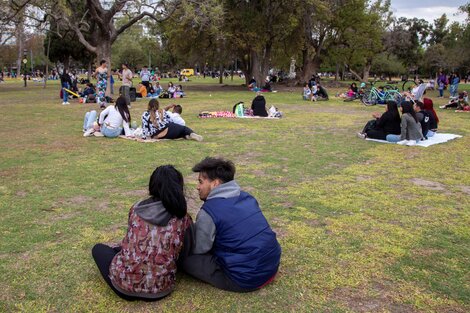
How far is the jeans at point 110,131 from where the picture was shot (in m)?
10.0

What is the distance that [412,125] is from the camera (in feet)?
31.8

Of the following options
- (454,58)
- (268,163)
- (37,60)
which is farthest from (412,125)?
(37,60)

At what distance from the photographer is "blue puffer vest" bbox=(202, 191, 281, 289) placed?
10.6 ft

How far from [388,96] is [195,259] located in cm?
1776

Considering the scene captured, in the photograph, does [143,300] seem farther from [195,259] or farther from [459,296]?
[459,296]

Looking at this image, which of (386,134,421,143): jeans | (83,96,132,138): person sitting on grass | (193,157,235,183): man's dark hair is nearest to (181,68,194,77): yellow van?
(83,96,132,138): person sitting on grass

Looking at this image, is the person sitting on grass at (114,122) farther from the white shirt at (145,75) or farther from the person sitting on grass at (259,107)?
the white shirt at (145,75)

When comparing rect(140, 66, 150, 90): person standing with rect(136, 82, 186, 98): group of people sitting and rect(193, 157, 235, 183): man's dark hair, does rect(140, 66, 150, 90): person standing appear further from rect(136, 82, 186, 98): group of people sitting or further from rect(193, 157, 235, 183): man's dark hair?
rect(193, 157, 235, 183): man's dark hair

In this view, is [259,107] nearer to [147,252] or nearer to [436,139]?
[436,139]

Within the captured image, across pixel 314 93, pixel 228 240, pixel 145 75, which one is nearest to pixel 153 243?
pixel 228 240

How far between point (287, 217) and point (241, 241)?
194 centimetres

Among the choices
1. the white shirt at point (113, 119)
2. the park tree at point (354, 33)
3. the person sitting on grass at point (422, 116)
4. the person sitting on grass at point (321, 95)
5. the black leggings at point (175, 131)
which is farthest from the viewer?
the park tree at point (354, 33)

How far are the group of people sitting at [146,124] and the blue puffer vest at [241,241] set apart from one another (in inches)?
262

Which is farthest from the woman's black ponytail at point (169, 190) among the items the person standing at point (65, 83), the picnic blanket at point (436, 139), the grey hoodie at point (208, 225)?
the person standing at point (65, 83)
